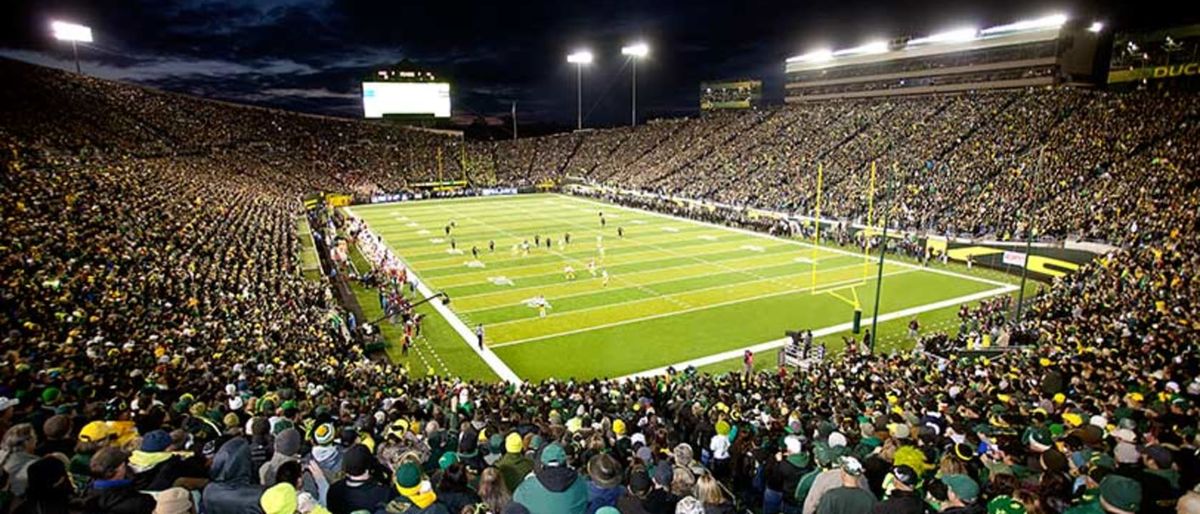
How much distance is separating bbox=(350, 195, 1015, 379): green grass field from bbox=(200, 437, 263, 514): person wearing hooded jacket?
14.0 metres

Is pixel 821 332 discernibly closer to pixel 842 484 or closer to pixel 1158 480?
pixel 1158 480

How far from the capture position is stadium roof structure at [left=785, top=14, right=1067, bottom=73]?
58.3 metres

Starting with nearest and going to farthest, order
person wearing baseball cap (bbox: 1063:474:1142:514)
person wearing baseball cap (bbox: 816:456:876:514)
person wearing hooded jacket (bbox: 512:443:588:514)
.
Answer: person wearing baseball cap (bbox: 1063:474:1142:514), person wearing baseball cap (bbox: 816:456:876:514), person wearing hooded jacket (bbox: 512:443:588:514)

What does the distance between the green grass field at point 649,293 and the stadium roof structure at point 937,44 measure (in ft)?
118

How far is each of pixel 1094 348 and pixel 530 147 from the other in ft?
279

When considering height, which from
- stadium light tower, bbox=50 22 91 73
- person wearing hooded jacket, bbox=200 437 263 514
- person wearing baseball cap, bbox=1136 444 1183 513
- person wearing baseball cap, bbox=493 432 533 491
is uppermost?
stadium light tower, bbox=50 22 91 73

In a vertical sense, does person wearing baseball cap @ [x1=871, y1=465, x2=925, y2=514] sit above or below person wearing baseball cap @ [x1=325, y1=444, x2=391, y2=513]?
above

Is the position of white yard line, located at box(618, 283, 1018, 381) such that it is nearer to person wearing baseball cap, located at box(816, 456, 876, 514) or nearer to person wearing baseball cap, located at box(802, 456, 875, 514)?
person wearing baseball cap, located at box(802, 456, 875, 514)

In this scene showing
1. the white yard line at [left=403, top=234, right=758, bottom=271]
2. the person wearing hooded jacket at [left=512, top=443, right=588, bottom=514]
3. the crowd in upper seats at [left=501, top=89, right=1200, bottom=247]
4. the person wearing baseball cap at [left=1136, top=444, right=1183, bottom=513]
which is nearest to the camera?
the person wearing hooded jacket at [left=512, top=443, right=588, bottom=514]

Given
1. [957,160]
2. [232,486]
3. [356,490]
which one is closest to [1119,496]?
[356,490]

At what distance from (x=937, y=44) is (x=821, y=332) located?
59309mm

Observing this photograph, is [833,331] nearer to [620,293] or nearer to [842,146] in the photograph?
[620,293]

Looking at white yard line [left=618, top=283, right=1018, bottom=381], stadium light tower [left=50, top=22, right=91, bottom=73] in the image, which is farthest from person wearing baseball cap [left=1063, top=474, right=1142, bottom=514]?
stadium light tower [left=50, top=22, right=91, bottom=73]

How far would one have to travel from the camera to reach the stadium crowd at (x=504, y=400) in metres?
4.58
